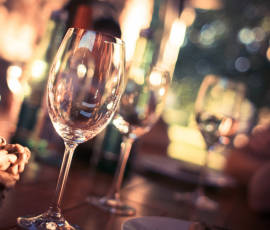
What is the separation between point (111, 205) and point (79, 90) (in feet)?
0.69

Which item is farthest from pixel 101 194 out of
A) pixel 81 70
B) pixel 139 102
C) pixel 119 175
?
pixel 81 70

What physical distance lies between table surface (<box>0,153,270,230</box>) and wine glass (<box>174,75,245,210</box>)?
10 cm

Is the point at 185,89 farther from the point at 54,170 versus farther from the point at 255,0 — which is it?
the point at 54,170

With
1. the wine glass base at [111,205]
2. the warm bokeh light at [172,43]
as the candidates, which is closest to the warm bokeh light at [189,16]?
the warm bokeh light at [172,43]

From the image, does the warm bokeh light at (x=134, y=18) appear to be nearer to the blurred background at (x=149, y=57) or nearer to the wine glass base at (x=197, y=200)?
the blurred background at (x=149, y=57)

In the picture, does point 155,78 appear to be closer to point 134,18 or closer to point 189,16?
point 134,18

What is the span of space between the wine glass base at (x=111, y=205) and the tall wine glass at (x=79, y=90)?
0.11m

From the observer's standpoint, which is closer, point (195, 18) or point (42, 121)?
point (42, 121)

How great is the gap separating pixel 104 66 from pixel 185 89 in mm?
4917

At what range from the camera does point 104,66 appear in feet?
1.06

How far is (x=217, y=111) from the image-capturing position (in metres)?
0.76

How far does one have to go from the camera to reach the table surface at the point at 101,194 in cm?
37

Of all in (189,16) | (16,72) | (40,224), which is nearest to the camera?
(40,224)

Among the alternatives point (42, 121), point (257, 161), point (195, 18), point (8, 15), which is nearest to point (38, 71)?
point (42, 121)
